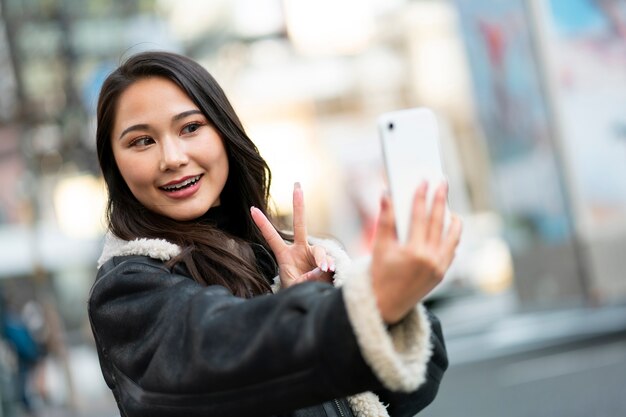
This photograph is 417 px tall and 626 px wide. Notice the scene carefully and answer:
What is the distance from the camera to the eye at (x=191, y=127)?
1.83 metres

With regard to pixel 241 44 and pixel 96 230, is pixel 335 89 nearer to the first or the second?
pixel 241 44

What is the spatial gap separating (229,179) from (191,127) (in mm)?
214

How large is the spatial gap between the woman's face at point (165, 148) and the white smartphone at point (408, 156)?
497 mm

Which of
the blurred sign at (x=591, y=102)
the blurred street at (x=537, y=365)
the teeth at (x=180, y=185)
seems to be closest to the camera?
the teeth at (x=180, y=185)

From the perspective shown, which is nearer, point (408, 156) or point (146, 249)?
point (408, 156)

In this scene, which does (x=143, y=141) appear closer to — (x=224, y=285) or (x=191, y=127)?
(x=191, y=127)

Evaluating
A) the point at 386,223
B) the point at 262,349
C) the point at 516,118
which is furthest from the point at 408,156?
the point at 516,118

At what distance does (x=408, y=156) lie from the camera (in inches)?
55.9

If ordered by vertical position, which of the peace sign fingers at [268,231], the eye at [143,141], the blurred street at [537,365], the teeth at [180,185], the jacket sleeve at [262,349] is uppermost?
the eye at [143,141]

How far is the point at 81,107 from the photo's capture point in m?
11.3

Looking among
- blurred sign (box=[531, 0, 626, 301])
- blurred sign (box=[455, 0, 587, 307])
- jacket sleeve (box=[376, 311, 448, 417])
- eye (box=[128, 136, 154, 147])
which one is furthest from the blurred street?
eye (box=[128, 136, 154, 147])

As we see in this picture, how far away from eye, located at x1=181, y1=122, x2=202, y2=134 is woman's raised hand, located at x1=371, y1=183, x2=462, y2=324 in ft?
1.90

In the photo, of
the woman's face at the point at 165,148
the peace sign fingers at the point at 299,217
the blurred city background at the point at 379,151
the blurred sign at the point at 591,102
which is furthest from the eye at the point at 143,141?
the blurred sign at the point at 591,102

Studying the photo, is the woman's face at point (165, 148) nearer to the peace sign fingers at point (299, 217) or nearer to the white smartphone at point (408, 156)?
the peace sign fingers at point (299, 217)
